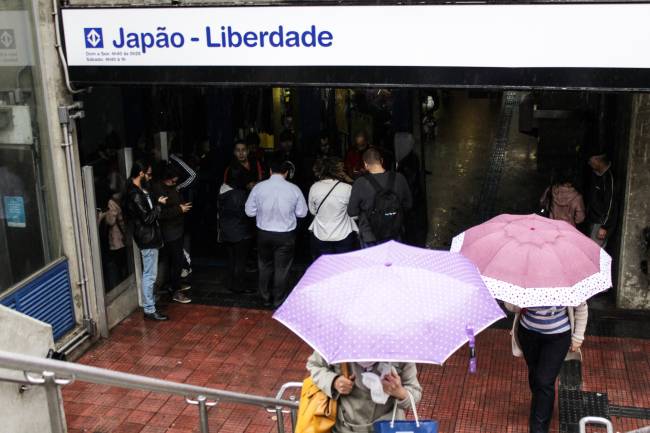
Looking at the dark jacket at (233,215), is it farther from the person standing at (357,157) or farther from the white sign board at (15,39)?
the white sign board at (15,39)

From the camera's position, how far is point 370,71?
6.88 metres

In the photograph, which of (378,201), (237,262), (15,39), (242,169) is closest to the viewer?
(15,39)

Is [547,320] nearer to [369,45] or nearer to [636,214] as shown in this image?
[369,45]

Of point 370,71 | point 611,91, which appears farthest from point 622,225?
point 370,71

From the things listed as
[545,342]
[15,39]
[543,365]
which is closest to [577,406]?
[543,365]

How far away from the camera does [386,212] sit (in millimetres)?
7945

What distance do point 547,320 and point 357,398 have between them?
2.04 metres

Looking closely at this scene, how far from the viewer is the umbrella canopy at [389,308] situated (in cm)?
383

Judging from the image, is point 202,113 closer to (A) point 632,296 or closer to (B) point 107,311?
(B) point 107,311

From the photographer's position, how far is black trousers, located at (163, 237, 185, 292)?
892 cm

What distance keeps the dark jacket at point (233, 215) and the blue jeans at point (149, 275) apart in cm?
93

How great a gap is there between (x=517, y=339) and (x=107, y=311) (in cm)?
436

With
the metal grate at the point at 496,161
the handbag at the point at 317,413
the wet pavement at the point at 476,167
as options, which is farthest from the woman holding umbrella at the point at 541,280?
the metal grate at the point at 496,161

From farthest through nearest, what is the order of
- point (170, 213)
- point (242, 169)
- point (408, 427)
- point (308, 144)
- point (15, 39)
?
point (308, 144)
point (242, 169)
point (170, 213)
point (15, 39)
point (408, 427)
